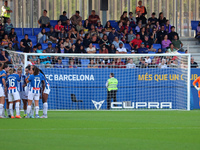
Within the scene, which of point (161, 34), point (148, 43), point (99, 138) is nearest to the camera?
point (99, 138)

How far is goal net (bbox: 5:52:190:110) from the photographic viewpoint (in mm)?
21969

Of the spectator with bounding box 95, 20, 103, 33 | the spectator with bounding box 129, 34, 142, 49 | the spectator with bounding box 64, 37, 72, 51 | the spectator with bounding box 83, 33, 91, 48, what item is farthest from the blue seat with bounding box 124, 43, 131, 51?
the spectator with bounding box 64, 37, 72, 51

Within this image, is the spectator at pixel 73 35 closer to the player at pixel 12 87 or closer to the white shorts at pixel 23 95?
the white shorts at pixel 23 95

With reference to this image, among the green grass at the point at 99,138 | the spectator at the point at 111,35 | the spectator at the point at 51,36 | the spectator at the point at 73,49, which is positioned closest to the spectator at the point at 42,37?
the spectator at the point at 51,36

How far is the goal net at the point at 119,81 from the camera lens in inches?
865

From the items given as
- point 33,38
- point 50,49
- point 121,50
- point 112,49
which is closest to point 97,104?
point 112,49

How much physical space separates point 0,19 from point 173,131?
17.6 metres

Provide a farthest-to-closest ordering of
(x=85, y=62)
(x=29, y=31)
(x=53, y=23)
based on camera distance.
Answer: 1. (x=53, y=23)
2. (x=29, y=31)
3. (x=85, y=62)

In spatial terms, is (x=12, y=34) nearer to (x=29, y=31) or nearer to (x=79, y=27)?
(x=29, y=31)

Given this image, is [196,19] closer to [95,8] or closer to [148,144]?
[95,8]

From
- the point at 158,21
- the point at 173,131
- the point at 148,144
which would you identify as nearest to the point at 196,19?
the point at 158,21

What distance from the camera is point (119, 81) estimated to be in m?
22.5

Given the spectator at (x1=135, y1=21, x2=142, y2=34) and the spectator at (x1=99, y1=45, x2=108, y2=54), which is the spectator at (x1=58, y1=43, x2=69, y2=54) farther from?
the spectator at (x1=135, y1=21, x2=142, y2=34)

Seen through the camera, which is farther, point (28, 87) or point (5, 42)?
point (5, 42)
